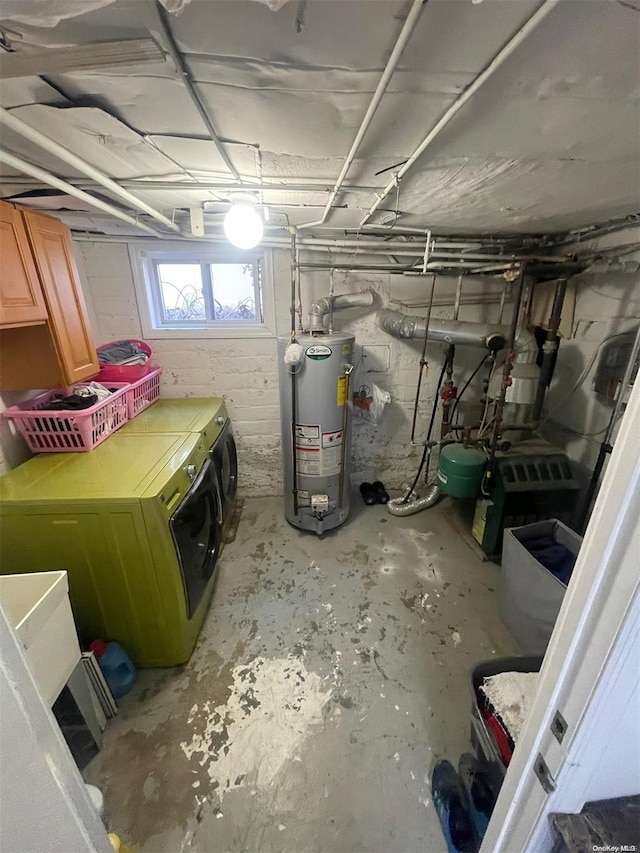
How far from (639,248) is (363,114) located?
1.75m

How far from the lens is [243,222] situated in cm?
142

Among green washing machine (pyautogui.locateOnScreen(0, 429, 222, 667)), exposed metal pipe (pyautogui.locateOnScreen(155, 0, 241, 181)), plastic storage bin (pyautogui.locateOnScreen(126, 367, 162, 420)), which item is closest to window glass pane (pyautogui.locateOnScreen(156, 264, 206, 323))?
plastic storage bin (pyautogui.locateOnScreen(126, 367, 162, 420))

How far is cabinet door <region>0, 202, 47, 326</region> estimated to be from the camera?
123cm

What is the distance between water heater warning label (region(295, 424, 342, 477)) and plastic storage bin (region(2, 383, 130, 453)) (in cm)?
110

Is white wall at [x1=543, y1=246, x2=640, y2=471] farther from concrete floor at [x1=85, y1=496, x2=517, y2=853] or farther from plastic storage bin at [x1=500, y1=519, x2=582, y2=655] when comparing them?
concrete floor at [x1=85, y1=496, x2=517, y2=853]

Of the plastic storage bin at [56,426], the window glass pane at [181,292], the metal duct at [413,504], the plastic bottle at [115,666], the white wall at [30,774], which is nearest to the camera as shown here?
the white wall at [30,774]

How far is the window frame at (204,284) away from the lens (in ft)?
7.28

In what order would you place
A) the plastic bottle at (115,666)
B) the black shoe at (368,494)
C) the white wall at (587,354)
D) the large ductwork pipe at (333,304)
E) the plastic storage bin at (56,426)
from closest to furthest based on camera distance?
the plastic bottle at (115,666) → the plastic storage bin at (56,426) → the white wall at (587,354) → the large ductwork pipe at (333,304) → the black shoe at (368,494)

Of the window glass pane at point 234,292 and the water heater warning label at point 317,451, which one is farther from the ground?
the window glass pane at point 234,292

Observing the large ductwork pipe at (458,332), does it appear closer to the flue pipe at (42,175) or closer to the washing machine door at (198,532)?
the washing machine door at (198,532)

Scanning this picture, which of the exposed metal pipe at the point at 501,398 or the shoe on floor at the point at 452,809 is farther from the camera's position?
the exposed metal pipe at the point at 501,398

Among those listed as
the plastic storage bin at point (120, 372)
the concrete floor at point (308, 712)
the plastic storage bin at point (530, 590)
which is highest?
the plastic storage bin at point (120, 372)

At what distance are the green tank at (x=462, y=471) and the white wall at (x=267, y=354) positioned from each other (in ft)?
2.08

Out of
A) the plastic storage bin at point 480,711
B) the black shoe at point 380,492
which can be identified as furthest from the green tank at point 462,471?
the plastic storage bin at point 480,711
